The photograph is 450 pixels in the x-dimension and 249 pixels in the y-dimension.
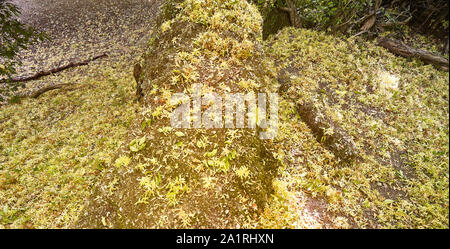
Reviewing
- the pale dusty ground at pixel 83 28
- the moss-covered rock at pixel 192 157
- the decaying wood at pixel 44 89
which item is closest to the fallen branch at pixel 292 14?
the moss-covered rock at pixel 192 157

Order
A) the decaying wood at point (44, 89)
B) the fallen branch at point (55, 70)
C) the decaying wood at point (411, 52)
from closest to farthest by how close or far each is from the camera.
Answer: the decaying wood at point (411, 52) → the decaying wood at point (44, 89) → the fallen branch at point (55, 70)

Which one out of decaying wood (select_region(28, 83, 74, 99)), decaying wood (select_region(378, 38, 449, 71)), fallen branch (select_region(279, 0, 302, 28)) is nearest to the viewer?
decaying wood (select_region(378, 38, 449, 71))

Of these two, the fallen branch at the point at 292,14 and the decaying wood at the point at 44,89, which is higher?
the fallen branch at the point at 292,14

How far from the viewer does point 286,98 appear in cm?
743

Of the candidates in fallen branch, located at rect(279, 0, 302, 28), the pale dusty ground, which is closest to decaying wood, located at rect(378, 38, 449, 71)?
fallen branch, located at rect(279, 0, 302, 28)

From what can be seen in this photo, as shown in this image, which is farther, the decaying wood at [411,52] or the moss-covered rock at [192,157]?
the decaying wood at [411,52]

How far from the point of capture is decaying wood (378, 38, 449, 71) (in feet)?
30.6

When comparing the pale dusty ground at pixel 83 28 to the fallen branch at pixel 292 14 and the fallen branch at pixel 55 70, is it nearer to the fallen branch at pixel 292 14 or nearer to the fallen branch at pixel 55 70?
the fallen branch at pixel 55 70

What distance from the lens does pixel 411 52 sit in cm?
979

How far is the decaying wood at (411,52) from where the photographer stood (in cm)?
932

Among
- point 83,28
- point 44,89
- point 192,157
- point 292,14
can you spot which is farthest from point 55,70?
point 292,14

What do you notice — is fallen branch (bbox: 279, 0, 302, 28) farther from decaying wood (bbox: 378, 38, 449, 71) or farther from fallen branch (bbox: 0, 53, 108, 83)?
fallen branch (bbox: 0, 53, 108, 83)

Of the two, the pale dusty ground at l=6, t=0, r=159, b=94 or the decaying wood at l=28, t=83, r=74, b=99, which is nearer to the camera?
the decaying wood at l=28, t=83, r=74, b=99

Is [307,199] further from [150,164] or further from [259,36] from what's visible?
[259,36]
